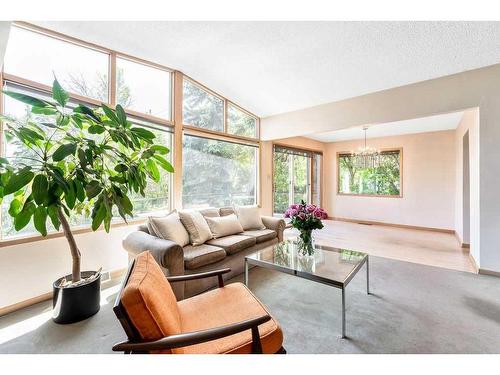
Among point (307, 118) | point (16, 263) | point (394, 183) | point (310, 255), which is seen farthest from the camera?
point (394, 183)

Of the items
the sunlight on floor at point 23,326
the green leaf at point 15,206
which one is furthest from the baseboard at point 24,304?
the green leaf at point 15,206

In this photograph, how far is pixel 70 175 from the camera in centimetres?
178

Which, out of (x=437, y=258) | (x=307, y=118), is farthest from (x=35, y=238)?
(x=437, y=258)

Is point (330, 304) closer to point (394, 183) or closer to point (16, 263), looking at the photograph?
point (16, 263)

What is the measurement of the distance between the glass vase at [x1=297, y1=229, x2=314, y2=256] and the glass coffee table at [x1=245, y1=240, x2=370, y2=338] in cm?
6

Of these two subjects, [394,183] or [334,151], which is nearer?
[394,183]

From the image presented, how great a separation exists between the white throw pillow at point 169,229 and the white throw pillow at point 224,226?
1.38 ft

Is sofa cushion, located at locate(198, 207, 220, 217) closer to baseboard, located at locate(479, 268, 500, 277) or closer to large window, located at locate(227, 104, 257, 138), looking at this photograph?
large window, located at locate(227, 104, 257, 138)

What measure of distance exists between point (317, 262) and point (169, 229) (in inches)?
65.0

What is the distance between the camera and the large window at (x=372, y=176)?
6.19 metres

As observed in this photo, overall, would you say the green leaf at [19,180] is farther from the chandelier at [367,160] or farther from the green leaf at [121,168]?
the chandelier at [367,160]

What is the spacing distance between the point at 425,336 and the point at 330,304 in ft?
2.44

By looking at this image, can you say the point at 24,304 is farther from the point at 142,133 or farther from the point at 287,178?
the point at 287,178
